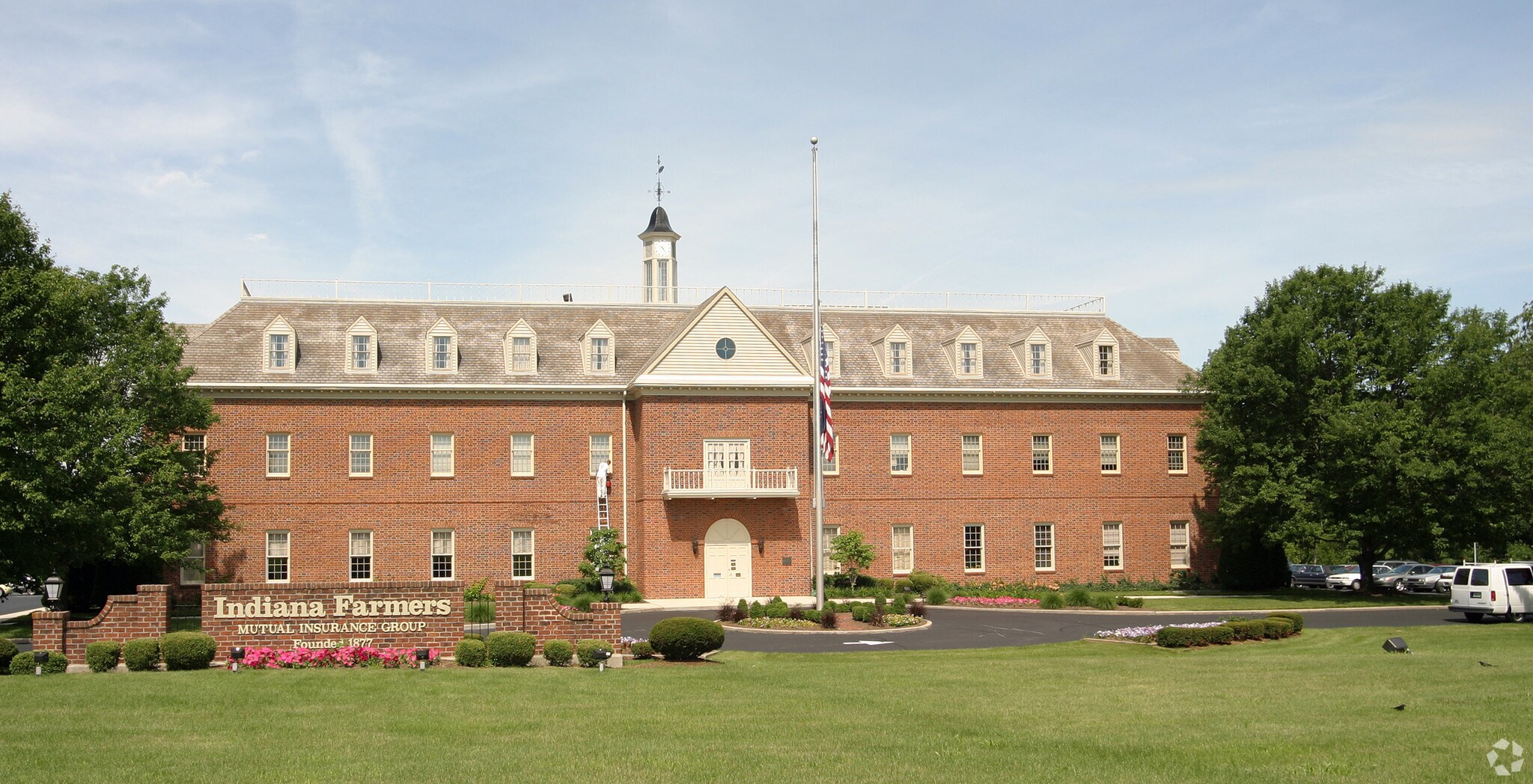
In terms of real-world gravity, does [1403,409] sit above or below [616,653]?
above

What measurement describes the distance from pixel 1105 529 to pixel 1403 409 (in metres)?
11.5

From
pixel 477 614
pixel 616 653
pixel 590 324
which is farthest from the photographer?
pixel 590 324

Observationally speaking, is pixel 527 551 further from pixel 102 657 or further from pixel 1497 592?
pixel 1497 592

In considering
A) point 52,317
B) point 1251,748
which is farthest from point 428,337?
point 1251,748

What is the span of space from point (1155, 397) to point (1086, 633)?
19.5m

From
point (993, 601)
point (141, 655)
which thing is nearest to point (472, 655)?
point (141, 655)

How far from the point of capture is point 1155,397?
4812 cm

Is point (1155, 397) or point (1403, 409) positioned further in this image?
point (1155, 397)

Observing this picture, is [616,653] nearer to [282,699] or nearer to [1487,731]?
[282,699]

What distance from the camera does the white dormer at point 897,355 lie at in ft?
153

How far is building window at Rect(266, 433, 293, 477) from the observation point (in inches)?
1645

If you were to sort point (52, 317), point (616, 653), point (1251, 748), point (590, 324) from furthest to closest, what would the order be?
point (590, 324) → point (52, 317) → point (616, 653) → point (1251, 748)

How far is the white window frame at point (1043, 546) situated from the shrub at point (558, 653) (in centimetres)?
2767

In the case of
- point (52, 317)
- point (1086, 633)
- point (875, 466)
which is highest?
point (52, 317)
